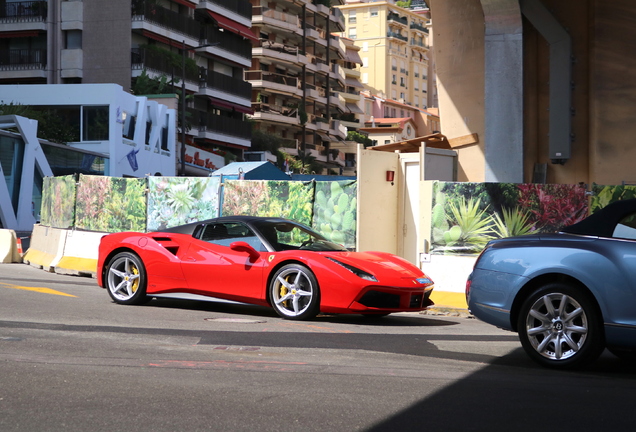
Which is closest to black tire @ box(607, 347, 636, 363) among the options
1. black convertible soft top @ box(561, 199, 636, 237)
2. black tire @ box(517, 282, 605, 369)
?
black tire @ box(517, 282, 605, 369)

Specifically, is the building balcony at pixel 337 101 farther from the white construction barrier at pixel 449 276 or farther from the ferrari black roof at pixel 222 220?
the ferrari black roof at pixel 222 220

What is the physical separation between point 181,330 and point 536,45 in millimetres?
13440

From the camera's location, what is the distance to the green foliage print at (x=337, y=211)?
543 inches

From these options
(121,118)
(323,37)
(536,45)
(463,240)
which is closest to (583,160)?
(536,45)

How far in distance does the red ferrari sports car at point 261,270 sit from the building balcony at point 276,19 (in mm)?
72737

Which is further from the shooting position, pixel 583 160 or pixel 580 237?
pixel 583 160

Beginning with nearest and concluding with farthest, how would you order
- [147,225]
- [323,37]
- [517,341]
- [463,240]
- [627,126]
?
1. [517,341]
2. [463,240]
3. [147,225]
4. [627,126]
5. [323,37]

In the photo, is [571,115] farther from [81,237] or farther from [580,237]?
[580,237]

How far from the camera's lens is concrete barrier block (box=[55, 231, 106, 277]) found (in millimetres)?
16141

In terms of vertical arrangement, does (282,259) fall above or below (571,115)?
below

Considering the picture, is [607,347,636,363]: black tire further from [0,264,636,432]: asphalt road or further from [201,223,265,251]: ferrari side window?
[201,223,265,251]: ferrari side window

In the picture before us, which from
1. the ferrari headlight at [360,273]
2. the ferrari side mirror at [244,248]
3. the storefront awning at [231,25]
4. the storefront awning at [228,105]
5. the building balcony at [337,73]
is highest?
the building balcony at [337,73]

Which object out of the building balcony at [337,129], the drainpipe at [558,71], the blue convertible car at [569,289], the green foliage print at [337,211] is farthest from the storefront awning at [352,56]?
the blue convertible car at [569,289]

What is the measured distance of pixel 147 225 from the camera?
1627 centimetres
